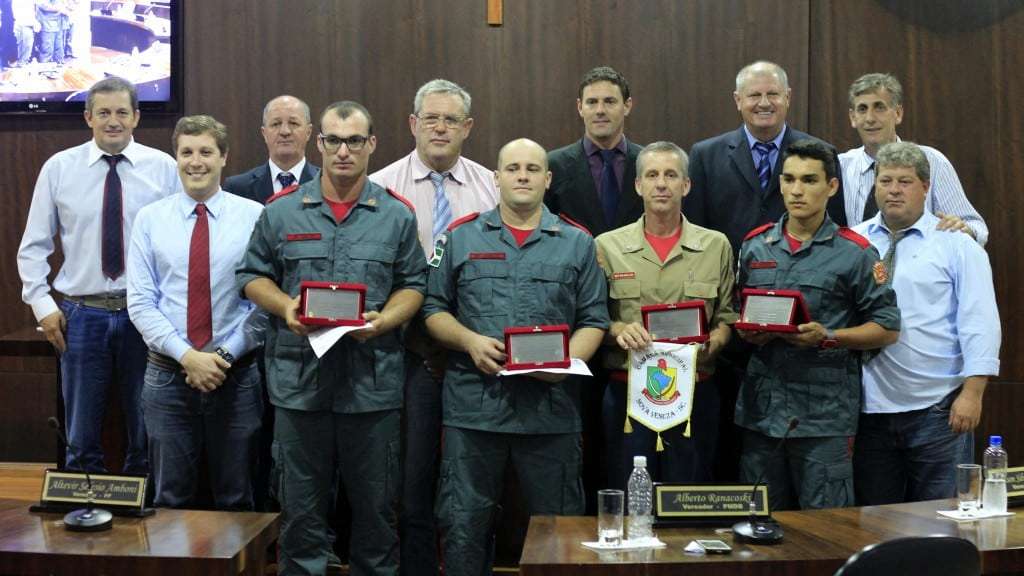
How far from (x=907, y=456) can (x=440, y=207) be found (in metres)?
1.91

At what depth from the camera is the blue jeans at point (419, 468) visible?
4152mm

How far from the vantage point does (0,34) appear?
6.05 m

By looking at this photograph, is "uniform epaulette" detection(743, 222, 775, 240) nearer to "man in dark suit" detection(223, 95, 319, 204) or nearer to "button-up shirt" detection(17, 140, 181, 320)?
"man in dark suit" detection(223, 95, 319, 204)

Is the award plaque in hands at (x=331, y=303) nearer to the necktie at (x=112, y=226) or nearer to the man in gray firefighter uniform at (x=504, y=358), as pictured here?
the man in gray firefighter uniform at (x=504, y=358)

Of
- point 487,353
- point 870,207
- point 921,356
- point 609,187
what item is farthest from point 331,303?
point 870,207

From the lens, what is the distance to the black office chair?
6.74ft

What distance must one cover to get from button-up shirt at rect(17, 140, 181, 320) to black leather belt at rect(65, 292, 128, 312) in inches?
4.9

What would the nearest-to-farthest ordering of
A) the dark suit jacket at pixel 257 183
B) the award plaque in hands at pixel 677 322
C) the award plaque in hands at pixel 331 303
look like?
the award plaque in hands at pixel 331 303 < the award plaque in hands at pixel 677 322 < the dark suit jacket at pixel 257 183

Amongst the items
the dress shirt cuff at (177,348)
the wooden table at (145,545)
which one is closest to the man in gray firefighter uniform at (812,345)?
the wooden table at (145,545)

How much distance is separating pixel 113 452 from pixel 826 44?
387 cm

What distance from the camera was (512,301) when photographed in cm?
389

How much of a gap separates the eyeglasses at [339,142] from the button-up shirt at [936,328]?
1.93m

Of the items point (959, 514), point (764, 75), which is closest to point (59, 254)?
point (764, 75)

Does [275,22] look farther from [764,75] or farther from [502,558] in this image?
[502,558]
